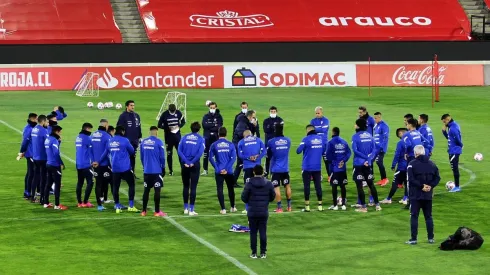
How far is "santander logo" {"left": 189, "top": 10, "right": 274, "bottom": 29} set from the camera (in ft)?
223

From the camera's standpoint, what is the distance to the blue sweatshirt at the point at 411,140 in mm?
26203

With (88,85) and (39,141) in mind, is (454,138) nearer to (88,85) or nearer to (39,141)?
(39,141)

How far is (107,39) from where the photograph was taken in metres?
66.0

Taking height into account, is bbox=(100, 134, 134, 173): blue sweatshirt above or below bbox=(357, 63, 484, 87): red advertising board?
below

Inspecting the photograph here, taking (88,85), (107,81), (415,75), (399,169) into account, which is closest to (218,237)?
(399,169)

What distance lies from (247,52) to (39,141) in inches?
1379

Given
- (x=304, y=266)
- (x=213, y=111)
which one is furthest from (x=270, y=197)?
(x=213, y=111)

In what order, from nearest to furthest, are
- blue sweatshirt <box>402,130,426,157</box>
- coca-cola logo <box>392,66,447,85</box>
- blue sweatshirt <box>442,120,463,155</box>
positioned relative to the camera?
blue sweatshirt <box>402,130,426,157</box> → blue sweatshirt <box>442,120,463,155</box> → coca-cola logo <box>392,66,447,85</box>

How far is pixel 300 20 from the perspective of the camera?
69438 mm

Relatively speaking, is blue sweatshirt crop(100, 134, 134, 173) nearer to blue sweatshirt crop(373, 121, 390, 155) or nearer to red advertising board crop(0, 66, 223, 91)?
blue sweatshirt crop(373, 121, 390, 155)

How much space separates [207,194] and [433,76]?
1411 inches

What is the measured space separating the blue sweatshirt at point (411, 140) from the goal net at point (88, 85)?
33.1m

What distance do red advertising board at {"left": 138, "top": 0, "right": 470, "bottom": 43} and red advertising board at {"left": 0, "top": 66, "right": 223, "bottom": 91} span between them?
5.58 m

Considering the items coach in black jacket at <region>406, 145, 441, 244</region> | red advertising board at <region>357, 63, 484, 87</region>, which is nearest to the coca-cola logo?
red advertising board at <region>357, 63, 484, 87</region>
